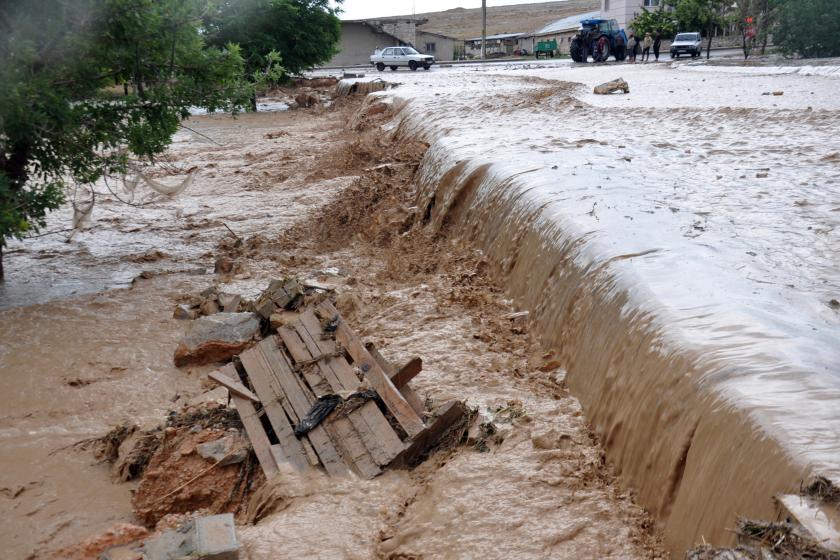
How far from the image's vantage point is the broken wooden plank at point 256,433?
5.05 meters

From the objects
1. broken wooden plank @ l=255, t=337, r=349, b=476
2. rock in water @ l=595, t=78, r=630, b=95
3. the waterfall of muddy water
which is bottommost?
broken wooden plank @ l=255, t=337, r=349, b=476

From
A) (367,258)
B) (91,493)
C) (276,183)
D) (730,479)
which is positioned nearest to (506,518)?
(730,479)

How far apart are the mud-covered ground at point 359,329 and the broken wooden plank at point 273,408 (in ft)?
0.74

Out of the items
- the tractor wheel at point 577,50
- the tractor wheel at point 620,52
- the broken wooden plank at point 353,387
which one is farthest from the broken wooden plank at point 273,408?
the tractor wheel at point 620,52

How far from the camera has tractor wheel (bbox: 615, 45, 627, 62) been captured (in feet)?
115

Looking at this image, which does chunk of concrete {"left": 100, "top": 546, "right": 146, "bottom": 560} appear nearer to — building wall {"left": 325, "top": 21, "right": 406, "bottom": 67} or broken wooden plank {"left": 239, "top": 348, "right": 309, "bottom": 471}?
broken wooden plank {"left": 239, "top": 348, "right": 309, "bottom": 471}

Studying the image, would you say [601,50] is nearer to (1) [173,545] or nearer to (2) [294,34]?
(2) [294,34]

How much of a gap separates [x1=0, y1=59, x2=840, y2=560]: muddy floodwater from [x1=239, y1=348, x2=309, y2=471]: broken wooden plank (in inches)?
8.0

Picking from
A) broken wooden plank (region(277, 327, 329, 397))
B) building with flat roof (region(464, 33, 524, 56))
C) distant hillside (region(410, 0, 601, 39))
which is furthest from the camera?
distant hillside (region(410, 0, 601, 39))

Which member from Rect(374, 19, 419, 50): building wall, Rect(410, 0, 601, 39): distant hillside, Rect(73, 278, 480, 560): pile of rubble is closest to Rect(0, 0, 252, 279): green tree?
Rect(73, 278, 480, 560): pile of rubble

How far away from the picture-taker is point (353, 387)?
5.55 meters

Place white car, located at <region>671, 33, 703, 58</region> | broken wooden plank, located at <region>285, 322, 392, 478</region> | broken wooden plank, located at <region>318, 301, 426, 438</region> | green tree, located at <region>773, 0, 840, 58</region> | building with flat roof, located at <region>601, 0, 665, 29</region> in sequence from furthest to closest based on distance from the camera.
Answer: building with flat roof, located at <region>601, 0, 665, 29</region> < white car, located at <region>671, 33, 703, 58</region> < green tree, located at <region>773, 0, 840, 58</region> < broken wooden plank, located at <region>318, 301, 426, 438</region> < broken wooden plank, located at <region>285, 322, 392, 478</region>

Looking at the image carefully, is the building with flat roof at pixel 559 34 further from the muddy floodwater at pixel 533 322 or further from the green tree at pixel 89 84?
the green tree at pixel 89 84

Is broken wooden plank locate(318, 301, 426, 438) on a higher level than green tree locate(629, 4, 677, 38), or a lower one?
lower
